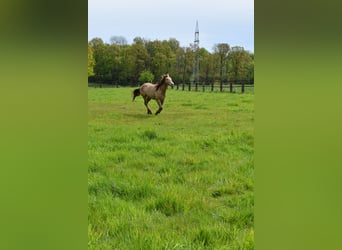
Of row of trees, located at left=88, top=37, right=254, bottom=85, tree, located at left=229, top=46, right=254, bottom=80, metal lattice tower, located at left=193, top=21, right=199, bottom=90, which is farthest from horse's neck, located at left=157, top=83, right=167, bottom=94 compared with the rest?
tree, located at left=229, top=46, right=254, bottom=80

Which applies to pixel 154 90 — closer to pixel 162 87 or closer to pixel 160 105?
pixel 162 87

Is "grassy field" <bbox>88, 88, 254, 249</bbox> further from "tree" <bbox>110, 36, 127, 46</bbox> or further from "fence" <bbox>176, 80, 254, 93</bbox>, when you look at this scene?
"tree" <bbox>110, 36, 127, 46</bbox>

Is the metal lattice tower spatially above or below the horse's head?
above

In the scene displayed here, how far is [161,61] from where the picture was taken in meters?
2.03

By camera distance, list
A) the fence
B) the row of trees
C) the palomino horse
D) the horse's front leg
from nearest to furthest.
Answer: the row of trees → the fence → the palomino horse → the horse's front leg

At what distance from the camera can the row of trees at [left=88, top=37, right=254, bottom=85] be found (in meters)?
1.92

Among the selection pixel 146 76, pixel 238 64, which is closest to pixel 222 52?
pixel 238 64

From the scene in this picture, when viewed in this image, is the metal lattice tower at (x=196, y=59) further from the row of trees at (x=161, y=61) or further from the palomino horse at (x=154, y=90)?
the palomino horse at (x=154, y=90)

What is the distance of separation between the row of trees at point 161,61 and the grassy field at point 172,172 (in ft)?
0.46

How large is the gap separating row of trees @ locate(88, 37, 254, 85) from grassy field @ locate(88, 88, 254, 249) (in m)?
0.14

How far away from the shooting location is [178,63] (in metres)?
1.93

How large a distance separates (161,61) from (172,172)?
635 mm
